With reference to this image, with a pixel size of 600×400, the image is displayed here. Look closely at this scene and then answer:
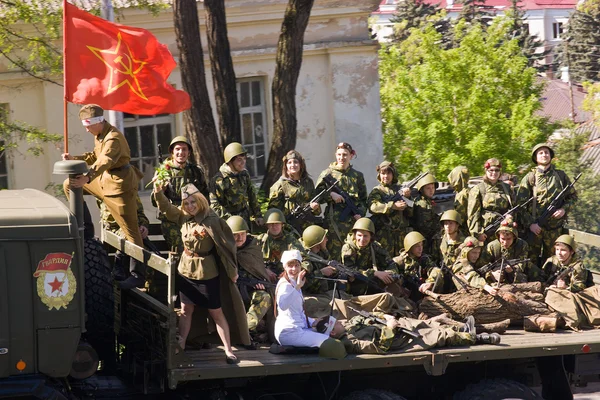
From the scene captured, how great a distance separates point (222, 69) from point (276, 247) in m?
5.79

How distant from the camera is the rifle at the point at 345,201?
40.4ft

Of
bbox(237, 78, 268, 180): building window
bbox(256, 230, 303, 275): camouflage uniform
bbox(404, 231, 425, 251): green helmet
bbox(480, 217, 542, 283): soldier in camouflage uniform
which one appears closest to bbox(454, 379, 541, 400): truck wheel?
bbox(480, 217, 542, 283): soldier in camouflage uniform

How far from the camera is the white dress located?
31.2 ft

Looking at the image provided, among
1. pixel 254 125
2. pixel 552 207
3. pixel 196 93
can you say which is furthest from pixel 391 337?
pixel 254 125

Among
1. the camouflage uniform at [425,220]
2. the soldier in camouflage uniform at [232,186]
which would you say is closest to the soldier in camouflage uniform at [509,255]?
the camouflage uniform at [425,220]

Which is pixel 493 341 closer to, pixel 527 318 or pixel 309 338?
pixel 527 318

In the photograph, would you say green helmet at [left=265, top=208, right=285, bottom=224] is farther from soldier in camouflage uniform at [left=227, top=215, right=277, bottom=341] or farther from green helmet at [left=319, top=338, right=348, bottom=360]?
green helmet at [left=319, top=338, right=348, bottom=360]

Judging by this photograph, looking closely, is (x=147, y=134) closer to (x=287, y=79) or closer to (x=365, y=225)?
(x=287, y=79)

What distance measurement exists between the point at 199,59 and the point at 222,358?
23.2 feet

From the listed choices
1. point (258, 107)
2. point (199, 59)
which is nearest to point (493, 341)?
point (199, 59)

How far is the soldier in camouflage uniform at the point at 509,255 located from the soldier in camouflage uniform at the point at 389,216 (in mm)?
1044

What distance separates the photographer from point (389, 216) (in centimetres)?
1228

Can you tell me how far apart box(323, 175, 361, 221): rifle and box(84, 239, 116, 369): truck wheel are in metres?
3.50

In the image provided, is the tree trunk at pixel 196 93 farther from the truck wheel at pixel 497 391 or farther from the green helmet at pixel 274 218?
the truck wheel at pixel 497 391
